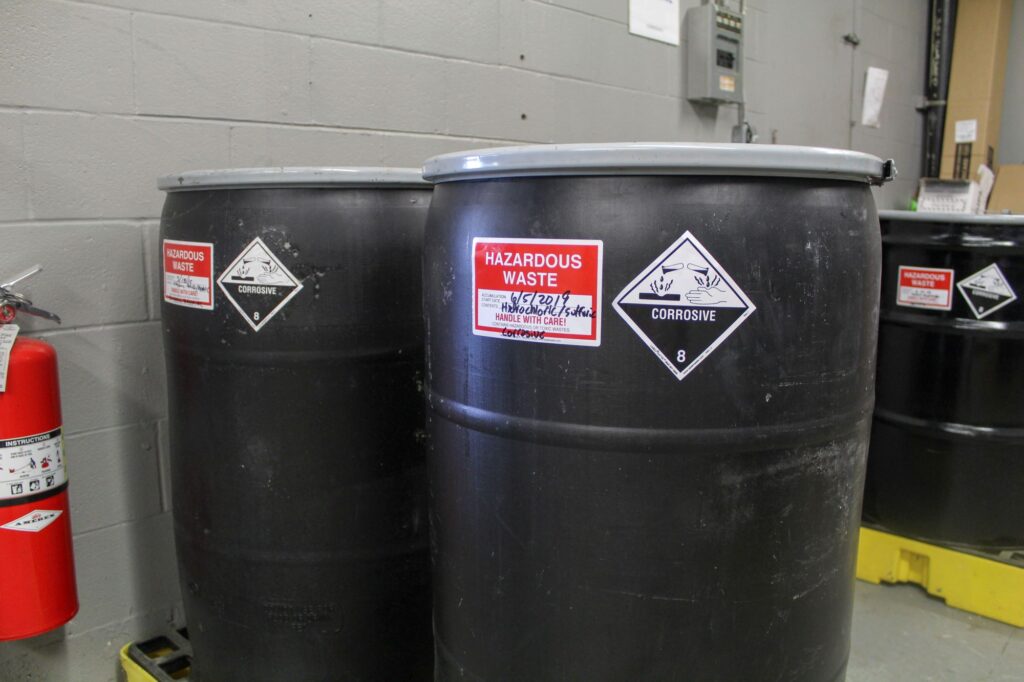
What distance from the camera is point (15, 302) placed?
1365mm

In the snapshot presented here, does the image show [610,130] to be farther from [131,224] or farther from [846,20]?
[846,20]

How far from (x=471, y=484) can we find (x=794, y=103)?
9.93 ft

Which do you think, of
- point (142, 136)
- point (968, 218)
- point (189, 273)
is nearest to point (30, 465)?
point (189, 273)

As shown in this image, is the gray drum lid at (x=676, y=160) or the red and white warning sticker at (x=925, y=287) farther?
the red and white warning sticker at (x=925, y=287)

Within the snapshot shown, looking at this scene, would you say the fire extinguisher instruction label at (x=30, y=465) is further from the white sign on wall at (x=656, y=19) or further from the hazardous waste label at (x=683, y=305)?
the white sign on wall at (x=656, y=19)

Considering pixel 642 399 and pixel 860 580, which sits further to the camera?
pixel 860 580

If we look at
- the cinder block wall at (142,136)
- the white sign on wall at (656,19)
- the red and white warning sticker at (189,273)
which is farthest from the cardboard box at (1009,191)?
the red and white warning sticker at (189,273)

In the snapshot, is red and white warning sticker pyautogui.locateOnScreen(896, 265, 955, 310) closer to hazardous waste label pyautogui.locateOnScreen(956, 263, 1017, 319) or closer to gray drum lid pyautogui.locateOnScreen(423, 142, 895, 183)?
hazardous waste label pyautogui.locateOnScreen(956, 263, 1017, 319)

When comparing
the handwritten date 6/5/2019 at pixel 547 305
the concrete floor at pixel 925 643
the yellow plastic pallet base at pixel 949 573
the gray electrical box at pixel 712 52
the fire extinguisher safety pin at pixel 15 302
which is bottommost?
the concrete floor at pixel 925 643

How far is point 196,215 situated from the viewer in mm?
1284

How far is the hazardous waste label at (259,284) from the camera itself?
123 centimetres

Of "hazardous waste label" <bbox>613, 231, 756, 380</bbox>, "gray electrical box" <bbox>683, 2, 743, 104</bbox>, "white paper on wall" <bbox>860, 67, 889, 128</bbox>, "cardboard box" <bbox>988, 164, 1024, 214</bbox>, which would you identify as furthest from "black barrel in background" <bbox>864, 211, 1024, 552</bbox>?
"cardboard box" <bbox>988, 164, 1024, 214</bbox>

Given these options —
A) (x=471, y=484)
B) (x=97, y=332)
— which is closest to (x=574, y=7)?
(x=97, y=332)

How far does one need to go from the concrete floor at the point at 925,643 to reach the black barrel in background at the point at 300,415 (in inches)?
44.6
